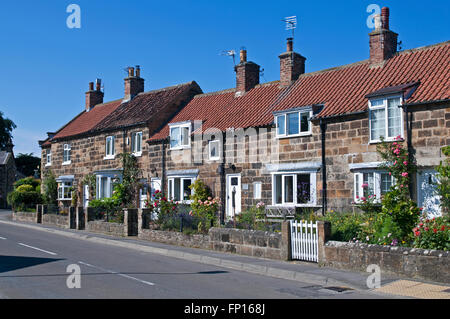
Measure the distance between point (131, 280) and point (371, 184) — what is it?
11.1 meters

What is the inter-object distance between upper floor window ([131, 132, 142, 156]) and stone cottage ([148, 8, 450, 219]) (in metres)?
1.60

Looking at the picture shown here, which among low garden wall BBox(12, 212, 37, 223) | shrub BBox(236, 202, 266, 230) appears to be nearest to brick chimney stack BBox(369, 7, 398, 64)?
shrub BBox(236, 202, 266, 230)

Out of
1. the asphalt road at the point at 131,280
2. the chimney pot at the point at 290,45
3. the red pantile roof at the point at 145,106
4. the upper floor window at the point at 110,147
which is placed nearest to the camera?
the asphalt road at the point at 131,280

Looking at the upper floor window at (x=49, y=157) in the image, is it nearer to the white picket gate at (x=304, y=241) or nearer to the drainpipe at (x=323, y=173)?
the drainpipe at (x=323, y=173)

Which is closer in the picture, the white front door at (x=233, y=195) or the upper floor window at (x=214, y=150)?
the white front door at (x=233, y=195)

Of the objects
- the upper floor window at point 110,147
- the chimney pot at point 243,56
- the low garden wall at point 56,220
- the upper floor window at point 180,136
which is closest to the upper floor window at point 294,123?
the chimney pot at point 243,56

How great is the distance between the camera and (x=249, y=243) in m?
16.1

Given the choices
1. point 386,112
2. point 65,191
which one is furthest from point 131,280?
point 65,191

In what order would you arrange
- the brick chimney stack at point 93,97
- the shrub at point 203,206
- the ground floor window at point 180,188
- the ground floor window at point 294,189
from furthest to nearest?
the brick chimney stack at point 93,97 → the ground floor window at point 180,188 → the ground floor window at point 294,189 → the shrub at point 203,206

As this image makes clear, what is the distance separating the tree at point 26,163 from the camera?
84000 millimetres

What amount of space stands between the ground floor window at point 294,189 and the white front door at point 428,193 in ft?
14.5

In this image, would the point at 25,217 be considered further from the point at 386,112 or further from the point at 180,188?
the point at 386,112

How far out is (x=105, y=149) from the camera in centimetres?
3256
